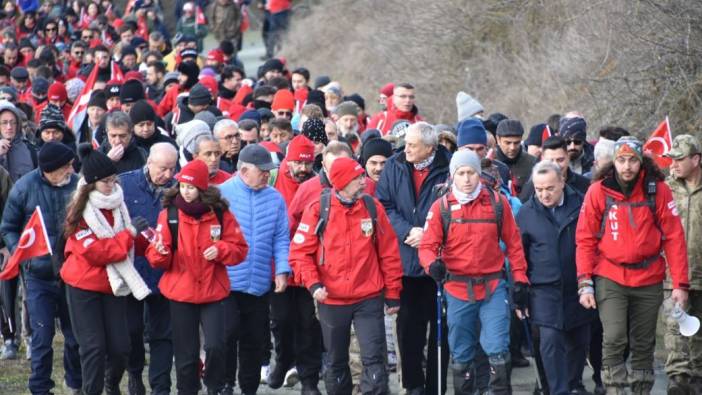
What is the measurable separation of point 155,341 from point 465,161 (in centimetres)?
285

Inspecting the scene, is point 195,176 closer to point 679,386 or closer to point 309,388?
point 309,388

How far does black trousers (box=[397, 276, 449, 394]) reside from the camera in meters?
11.3

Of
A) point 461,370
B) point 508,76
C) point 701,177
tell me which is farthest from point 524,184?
point 508,76

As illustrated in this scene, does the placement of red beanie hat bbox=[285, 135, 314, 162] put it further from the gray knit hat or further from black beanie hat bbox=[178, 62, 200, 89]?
black beanie hat bbox=[178, 62, 200, 89]

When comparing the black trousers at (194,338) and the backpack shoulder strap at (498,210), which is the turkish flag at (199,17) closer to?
the black trousers at (194,338)

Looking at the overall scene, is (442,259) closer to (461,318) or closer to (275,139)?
(461,318)

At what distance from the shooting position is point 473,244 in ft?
34.3

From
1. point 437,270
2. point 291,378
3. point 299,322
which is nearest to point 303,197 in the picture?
point 299,322

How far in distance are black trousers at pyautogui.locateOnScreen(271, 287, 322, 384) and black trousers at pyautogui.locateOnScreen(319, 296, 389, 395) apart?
0.98 metres

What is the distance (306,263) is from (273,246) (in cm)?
74

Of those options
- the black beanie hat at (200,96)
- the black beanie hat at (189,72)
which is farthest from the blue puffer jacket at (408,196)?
the black beanie hat at (189,72)

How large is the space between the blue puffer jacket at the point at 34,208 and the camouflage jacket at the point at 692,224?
485 cm

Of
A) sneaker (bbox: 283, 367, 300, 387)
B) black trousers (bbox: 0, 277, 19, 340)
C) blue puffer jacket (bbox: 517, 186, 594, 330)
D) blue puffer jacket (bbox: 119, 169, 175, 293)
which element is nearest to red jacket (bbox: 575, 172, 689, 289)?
blue puffer jacket (bbox: 517, 186, 594, 330)

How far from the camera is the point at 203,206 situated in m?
10.4
